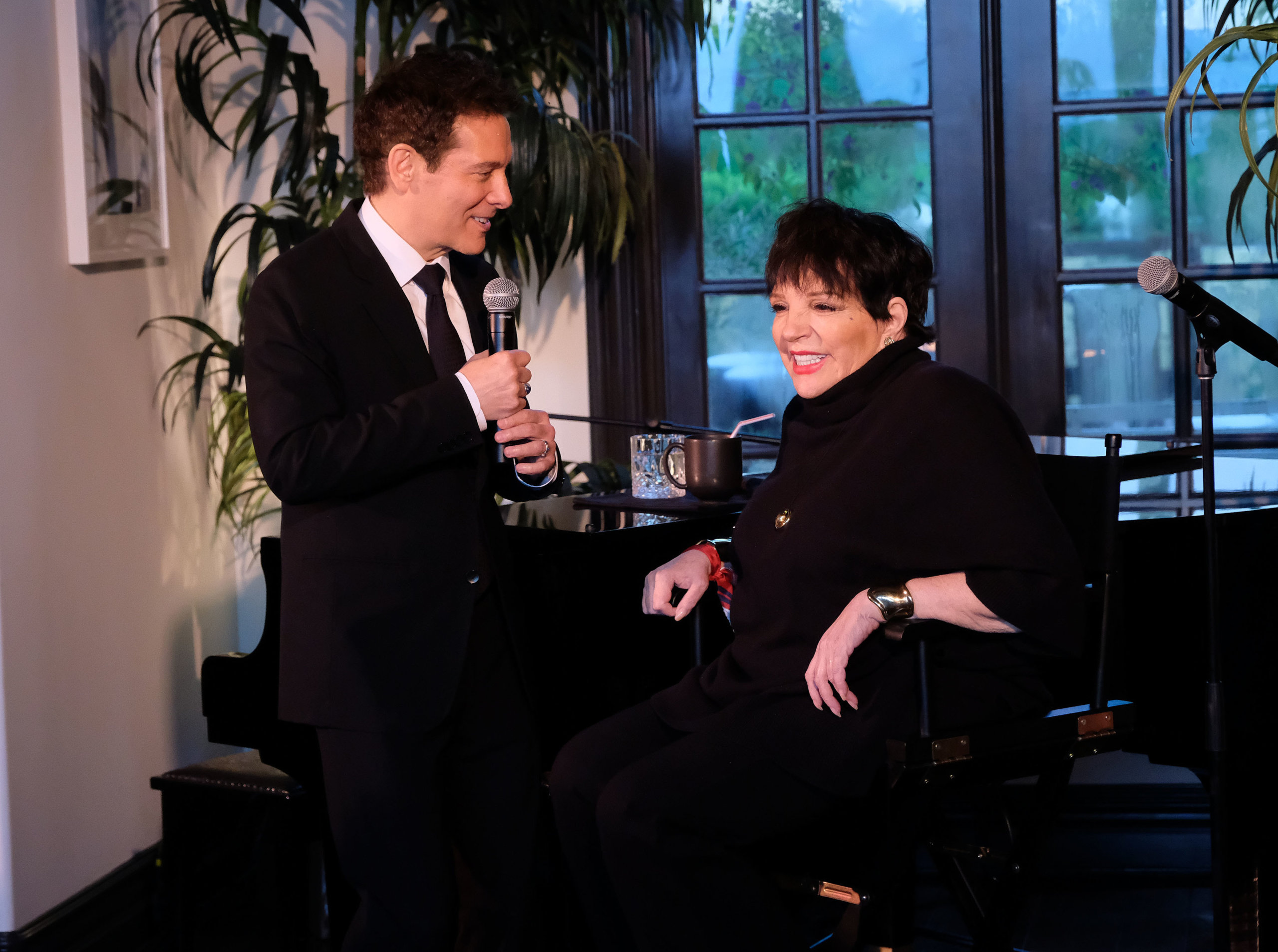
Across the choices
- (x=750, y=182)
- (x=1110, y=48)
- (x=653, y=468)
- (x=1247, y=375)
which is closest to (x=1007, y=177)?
(x=1110, y=48)

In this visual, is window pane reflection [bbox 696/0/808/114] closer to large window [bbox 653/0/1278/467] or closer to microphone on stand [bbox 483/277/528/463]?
large window [bbox 653/0/1278/467]

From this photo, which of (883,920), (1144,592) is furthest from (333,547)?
(1144,592)

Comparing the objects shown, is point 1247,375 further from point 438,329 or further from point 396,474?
point 396,474

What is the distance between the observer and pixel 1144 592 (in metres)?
2.40

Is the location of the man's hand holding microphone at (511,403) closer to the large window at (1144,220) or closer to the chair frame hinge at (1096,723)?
the chair frame hinge at (1096,723)

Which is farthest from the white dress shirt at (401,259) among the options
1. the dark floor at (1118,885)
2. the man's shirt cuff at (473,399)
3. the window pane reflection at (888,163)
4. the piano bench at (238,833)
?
the window pane reflection at (888,163)

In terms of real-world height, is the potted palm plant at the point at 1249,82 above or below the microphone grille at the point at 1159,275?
above

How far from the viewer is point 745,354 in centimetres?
367

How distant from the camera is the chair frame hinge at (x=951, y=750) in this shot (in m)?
1.78

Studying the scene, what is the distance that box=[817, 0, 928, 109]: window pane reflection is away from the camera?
3.54 metres

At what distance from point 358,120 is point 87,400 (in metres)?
1.17

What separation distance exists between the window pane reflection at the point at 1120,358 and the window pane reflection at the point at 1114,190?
10cm

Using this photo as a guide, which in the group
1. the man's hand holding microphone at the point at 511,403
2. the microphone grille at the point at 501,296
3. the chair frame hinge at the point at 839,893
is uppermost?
the microphone grille at the point at 501,296

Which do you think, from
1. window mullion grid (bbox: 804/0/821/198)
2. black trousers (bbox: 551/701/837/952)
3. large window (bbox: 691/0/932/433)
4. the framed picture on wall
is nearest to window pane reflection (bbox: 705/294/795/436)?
large window (bbox: 691/0/932/433)
